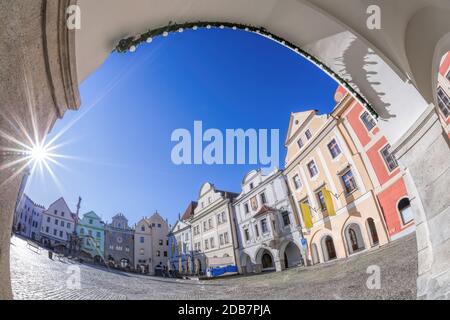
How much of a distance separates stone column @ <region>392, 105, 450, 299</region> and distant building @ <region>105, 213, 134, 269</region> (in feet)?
5.57

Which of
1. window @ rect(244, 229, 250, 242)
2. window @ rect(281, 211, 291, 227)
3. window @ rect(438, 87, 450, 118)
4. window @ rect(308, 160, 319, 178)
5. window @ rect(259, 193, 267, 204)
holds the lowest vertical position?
window @ rect(244, 229, 250, 242)

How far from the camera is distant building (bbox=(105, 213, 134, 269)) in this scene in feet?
4.90

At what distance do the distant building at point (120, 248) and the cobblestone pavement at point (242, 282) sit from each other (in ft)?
0.19

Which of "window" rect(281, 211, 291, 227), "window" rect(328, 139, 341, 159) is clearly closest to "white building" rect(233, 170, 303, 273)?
"window" rect(281, 211, 291, 227)

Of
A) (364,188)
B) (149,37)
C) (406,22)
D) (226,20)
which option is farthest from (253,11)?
(364,188)

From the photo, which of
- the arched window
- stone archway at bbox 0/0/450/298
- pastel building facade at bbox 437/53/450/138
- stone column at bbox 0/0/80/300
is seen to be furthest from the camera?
pastel building facade at bbox 437/53/450/138

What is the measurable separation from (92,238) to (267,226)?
1.05 meters

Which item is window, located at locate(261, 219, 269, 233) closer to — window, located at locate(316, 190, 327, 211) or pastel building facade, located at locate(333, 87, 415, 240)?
window, located at locate(316, 190, 327, 211)

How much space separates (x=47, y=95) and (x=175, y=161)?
31.6 inches

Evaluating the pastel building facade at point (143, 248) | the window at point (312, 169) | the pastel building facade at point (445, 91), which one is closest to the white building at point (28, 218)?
the pastel building facade at point (143, 248)

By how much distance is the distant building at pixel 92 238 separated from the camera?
1.46m

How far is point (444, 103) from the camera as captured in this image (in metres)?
2.68

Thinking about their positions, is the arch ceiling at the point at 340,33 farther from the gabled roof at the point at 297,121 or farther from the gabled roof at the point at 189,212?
the gabled roof at the point at 189,212

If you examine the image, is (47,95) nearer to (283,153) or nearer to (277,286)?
(283,153)
